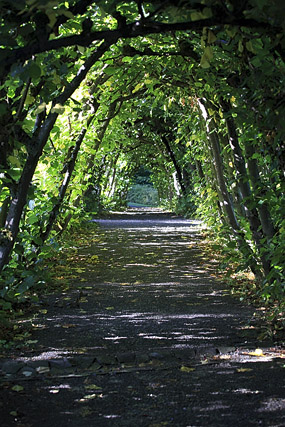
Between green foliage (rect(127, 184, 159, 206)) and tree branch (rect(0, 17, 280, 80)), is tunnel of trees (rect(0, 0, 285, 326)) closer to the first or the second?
tree branch (rect(0, 17, 280, 80))

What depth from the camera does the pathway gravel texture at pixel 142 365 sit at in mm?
3404

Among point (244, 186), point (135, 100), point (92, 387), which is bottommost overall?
point (92, 387)

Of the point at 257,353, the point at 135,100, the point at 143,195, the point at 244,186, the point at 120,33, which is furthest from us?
the point at 143,195

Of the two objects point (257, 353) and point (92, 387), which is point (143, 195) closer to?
point (257, 353)

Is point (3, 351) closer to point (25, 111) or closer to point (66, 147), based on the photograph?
point (25, 111)

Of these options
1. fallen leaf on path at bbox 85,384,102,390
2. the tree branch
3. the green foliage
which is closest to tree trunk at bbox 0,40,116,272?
fallen leaf on path at bbox 85,384,102,390

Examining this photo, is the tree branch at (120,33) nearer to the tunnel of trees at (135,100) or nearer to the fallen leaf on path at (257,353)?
the tunnel of trees at (135,100)

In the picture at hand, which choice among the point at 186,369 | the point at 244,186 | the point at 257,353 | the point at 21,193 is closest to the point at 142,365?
the point at 186,369

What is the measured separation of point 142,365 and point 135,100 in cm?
1081

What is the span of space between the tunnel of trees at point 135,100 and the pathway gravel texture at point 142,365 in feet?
2.01

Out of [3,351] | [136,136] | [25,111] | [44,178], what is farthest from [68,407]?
[136,136]

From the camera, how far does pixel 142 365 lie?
4426 millimetres

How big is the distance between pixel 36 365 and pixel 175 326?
1.80 meters

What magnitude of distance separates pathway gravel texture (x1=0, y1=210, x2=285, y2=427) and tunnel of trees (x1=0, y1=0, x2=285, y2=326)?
0.61 metres
